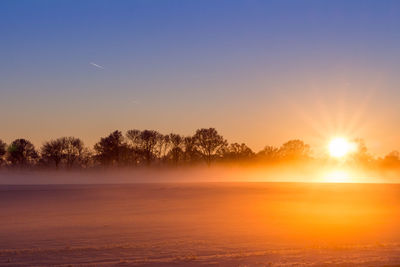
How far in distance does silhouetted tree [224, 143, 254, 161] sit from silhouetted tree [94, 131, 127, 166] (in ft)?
79.8

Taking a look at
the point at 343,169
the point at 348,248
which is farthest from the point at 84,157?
the point at 348,248

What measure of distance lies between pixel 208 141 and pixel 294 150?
26.2 meters

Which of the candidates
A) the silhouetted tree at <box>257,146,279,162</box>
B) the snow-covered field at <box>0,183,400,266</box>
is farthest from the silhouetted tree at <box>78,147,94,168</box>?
the snow-covered field at <box>0,183,400,266</box>

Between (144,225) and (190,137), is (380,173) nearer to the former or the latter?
(190,137)

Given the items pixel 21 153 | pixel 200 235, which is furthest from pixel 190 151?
pixel 200 235

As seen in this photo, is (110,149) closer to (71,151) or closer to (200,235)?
(71,151)

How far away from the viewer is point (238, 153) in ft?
380

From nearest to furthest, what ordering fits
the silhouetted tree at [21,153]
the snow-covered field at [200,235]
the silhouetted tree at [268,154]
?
the snow-covered field at [200,235], the silhouetted tree at [21,153], the silhouetted tree at [268,154]

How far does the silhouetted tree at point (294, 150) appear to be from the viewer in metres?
120

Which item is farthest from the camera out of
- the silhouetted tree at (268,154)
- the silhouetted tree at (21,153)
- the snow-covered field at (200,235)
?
the silhouetted tree at (268,154)

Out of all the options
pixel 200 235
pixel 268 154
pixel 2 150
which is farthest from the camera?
pixel 268 154

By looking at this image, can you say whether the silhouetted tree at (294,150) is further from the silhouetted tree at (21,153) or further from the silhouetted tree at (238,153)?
the silhouetted tree at (21,153)

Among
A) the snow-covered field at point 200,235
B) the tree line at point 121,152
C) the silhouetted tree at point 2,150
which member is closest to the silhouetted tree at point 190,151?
the tree line at point 121,152

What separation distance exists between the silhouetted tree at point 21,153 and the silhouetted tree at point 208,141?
33.9 meters
